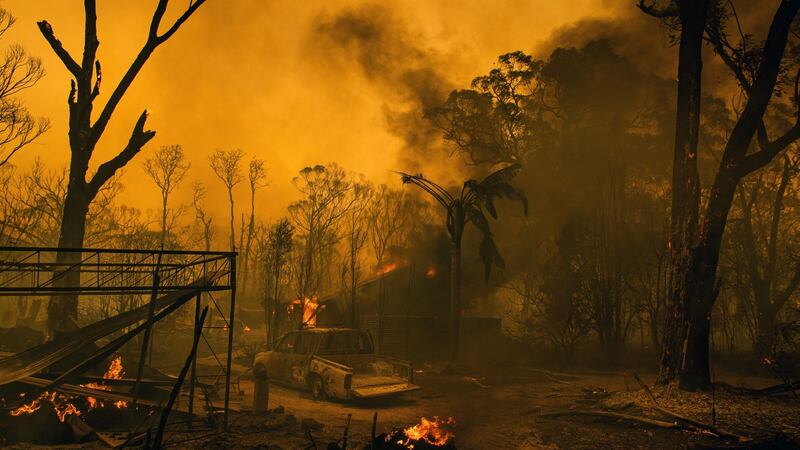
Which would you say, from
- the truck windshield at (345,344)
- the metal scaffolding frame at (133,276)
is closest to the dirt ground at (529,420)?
the metal scaffolding frame at (133,276)

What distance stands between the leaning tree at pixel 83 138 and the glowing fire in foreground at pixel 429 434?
→ 11.0 metres

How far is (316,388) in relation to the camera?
506 inches

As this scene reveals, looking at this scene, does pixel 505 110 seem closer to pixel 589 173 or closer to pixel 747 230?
pixel 589 173

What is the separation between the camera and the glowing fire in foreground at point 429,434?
7.07 m

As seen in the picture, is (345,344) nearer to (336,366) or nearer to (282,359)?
(336,366)

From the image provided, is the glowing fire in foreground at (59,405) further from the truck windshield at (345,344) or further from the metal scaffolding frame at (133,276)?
the truck windshield at (345,344)

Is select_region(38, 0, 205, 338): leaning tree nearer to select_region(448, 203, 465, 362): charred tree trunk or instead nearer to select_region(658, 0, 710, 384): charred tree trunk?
select_region(448, 203, 465, 362): charred tree trunk

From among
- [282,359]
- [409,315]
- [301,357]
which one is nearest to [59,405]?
[301,357]

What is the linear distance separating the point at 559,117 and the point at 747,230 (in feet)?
44.8

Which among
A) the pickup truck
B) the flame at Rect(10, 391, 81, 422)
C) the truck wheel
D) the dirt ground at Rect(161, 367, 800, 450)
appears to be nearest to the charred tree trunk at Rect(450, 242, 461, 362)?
the dirt ground at Rect(161, 367, 800, 450)

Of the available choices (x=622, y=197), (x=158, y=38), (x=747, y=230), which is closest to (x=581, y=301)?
(x=622, y=197)

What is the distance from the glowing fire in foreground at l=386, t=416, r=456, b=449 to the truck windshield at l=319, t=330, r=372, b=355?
11.8 feet

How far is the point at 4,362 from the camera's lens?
7.97m

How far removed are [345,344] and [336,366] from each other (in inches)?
47.8
